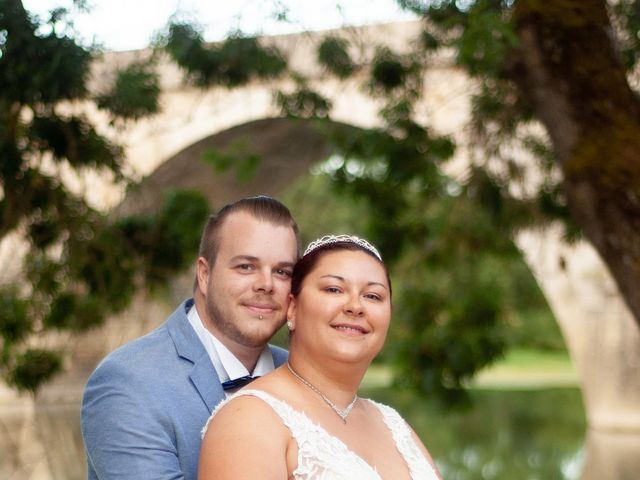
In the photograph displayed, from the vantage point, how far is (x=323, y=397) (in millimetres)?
2123

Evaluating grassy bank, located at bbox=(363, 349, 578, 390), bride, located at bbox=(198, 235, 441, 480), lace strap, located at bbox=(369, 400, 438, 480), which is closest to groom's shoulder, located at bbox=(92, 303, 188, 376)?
bride, located at bbox=(198, 235, 441, 480)

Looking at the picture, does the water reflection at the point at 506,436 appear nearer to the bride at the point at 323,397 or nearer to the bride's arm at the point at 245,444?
the bride at the point at 323,397

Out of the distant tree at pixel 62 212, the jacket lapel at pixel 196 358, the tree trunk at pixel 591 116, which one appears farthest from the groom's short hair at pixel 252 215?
the tree trunk at pixel 591 116

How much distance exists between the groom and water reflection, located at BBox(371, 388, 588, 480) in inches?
111

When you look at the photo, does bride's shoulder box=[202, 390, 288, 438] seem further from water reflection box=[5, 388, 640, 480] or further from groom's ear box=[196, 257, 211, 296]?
water reflection box=[5, 388, 640, 480]

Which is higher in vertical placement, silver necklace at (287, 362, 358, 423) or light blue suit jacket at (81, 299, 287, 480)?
silver necklace at (287, 362, 358, 423)

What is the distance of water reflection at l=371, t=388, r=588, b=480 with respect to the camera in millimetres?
9352

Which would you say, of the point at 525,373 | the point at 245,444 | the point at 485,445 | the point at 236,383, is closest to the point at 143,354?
the point at 236,383

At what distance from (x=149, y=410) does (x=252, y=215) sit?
0.51 metres

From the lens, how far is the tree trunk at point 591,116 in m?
3.85

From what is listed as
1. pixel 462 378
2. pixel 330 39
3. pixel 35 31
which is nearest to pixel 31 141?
pixel 35 31

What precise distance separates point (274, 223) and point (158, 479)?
0.63m

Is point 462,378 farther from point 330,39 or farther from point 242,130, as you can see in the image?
point 242,130

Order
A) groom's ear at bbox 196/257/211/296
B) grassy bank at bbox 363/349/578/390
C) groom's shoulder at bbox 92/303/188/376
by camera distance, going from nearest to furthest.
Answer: groom's shoulder at bbox 92/303/188/376 → groom's ear at bbox 196/257/211/296 → grassy bank at bbox 363/349/578/390
